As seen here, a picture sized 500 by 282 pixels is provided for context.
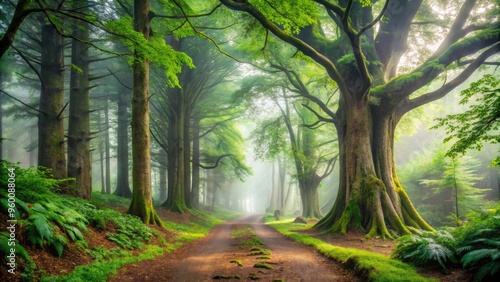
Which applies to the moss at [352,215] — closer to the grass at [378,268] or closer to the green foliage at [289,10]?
the grass at [378,268]

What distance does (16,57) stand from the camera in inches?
676

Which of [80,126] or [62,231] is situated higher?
[80,126]

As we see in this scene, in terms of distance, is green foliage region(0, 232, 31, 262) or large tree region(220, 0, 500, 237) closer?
green foliage region(0, 232, 31, 262)

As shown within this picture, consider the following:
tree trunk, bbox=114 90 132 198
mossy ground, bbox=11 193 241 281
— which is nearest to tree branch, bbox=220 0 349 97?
mossy ground, bbox=11 193 241 281

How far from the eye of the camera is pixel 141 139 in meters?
9.34

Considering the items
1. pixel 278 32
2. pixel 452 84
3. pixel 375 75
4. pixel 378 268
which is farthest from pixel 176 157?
pixel 452 84

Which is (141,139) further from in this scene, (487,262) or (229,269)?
(487,262)

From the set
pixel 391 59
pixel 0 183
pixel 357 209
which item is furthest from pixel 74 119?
pixel 391 59

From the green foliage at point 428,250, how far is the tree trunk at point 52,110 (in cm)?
1005

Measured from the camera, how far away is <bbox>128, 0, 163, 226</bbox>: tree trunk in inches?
362

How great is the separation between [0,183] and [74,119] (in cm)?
717

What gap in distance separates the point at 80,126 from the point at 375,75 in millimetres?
13061

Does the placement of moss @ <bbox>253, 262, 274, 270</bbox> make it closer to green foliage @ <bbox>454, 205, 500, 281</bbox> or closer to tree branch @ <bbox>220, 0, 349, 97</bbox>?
green foliage @ <bbox>454, 205, 500, 281</bbox>

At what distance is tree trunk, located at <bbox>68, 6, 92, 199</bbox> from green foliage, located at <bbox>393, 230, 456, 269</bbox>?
35.2 ft
